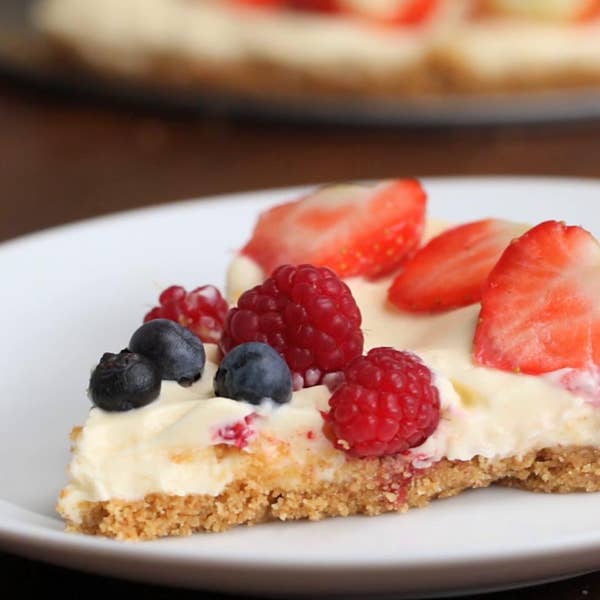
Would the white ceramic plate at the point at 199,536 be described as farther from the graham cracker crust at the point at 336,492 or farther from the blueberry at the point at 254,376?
the blueberry at the point at 254,376

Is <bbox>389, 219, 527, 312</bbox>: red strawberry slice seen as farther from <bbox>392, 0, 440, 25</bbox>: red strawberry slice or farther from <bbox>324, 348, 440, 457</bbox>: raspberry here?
<bbox>392, 0, 440, 25</bbox>: red strawberry slice

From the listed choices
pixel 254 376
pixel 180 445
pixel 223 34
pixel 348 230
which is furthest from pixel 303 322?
pixel 223 34

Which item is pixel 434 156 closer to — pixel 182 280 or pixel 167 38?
pixel 167 38

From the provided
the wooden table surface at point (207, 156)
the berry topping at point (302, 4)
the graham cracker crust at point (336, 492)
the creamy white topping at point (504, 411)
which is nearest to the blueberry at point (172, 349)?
the graham cracker crust at point (336, 492)

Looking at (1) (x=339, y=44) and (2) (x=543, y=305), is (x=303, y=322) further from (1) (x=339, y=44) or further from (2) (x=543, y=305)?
(1) (x=339, y=44)

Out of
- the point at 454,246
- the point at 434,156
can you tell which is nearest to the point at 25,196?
the point at 434,156

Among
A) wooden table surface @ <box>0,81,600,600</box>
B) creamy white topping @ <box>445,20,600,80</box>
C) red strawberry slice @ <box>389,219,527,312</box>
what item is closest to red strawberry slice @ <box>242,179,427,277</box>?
red strawberry slice @ <box>389,219,527,312</box>

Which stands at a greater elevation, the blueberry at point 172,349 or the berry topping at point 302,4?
the berry topping at point 302,4
